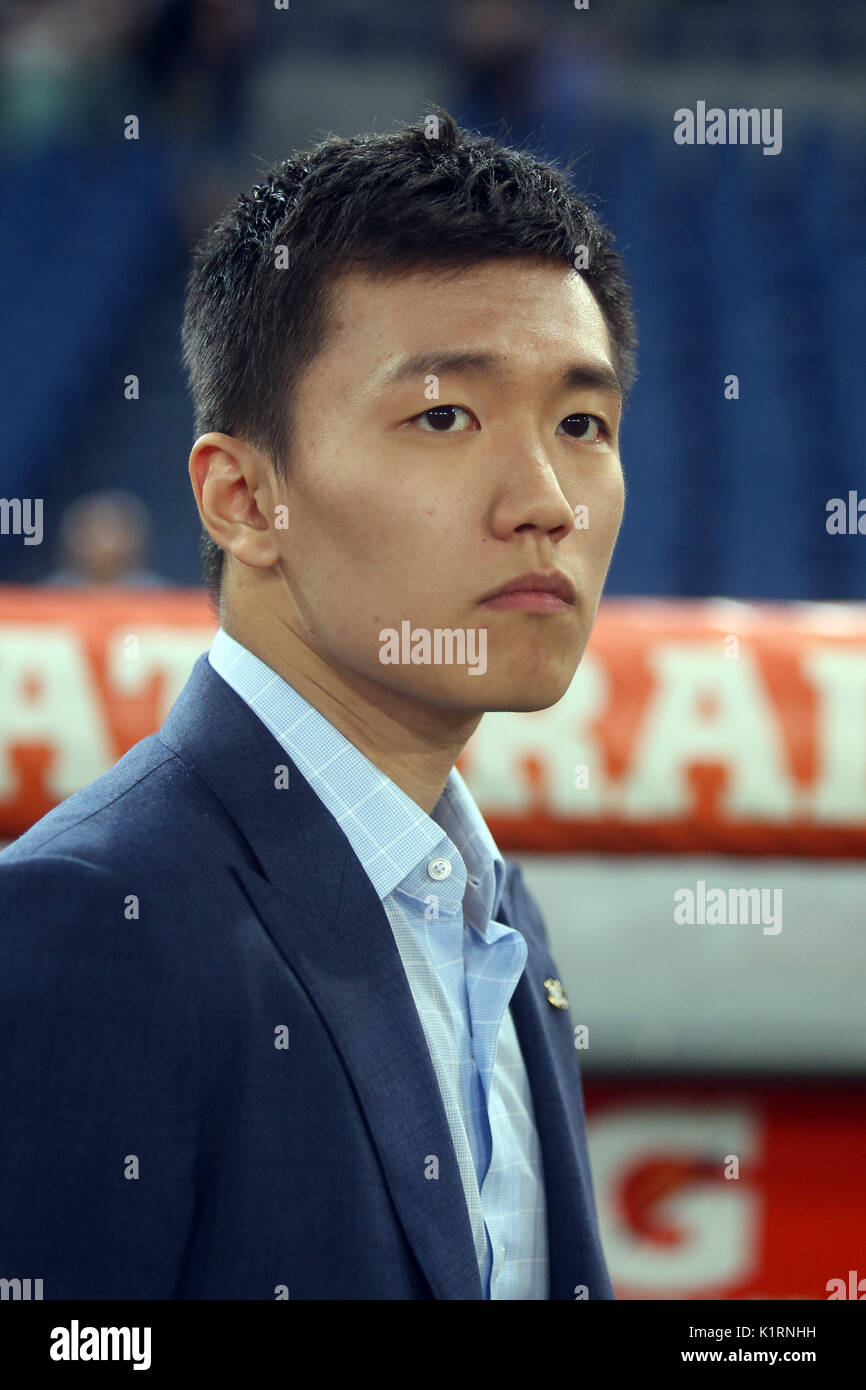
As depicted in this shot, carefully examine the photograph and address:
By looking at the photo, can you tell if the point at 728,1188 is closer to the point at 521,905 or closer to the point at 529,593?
the point at 521,905

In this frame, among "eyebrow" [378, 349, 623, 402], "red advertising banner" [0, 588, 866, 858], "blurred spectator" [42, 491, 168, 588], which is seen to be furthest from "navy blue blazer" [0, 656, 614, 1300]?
"blurred spectator" [42, 491, 168, 588]

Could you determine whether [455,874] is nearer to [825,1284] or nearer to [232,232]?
[232,232]

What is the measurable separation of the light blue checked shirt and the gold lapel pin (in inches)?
6.3

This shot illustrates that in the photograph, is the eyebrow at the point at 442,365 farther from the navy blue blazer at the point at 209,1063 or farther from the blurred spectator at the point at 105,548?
the blurred spectator at the point at 105,548

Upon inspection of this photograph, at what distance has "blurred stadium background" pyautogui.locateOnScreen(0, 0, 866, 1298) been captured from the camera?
232 cm

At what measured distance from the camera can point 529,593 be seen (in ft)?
3.59

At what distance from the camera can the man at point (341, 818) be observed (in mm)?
909

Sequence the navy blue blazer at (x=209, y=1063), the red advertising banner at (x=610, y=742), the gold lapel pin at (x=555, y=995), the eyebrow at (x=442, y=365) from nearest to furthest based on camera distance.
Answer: the navy blue blazer at (x=209, y=1063), the eyebrow at (x=442, y=365), the gold lapel pin at (x=555, y=995), the red advertising banner at (x=610, y=742)

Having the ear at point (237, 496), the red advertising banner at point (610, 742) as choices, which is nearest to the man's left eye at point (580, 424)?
the ear at point (237, 496)

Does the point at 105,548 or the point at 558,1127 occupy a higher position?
the point at 105,548

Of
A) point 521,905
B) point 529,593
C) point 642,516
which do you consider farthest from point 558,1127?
point 642,516

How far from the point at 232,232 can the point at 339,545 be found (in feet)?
1.11

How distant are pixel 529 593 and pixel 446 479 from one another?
0.37ft
